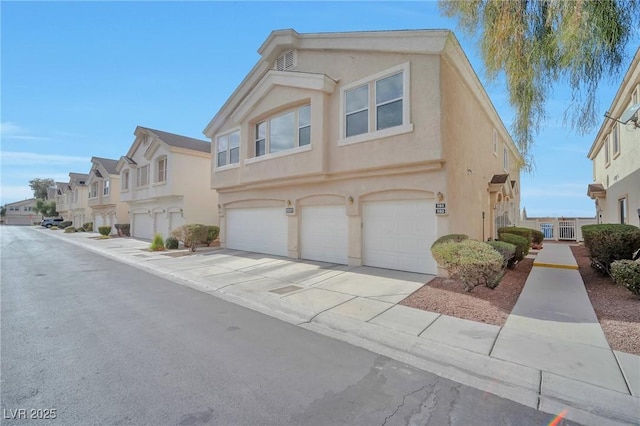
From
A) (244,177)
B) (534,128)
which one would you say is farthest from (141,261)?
(534,128)

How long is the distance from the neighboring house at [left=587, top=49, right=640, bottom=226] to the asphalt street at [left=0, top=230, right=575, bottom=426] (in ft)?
32.4

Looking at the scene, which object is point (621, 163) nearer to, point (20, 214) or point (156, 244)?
point (156, 244)

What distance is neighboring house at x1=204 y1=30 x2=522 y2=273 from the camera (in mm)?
8945

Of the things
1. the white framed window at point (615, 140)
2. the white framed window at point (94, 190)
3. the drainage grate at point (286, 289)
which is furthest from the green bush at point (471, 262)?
the white framed window at point (94, 190)

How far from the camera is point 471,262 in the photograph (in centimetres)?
662

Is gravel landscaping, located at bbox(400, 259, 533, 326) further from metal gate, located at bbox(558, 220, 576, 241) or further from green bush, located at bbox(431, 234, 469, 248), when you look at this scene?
metal gate, located at bbox(558, 220, 576, 241)

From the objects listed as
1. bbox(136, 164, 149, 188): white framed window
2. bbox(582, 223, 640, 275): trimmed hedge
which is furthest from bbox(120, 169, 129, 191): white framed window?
bbox(582, 223, 640, 275): trimmed hedge

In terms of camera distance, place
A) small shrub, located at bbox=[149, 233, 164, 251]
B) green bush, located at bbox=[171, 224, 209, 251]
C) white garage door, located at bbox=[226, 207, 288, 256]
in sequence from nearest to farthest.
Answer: white garage door, located at bbox=[226, 207, 288, 256], green bush, located at bbox=[171, 224, 209, 251], small shrub, located at bbox=[149, 233, 164, 251]

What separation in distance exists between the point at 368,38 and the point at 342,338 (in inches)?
370

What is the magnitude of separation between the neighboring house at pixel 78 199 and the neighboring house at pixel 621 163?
165 feet

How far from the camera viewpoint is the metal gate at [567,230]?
64.2 ft

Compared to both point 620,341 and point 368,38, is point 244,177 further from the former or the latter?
A: point 620,341

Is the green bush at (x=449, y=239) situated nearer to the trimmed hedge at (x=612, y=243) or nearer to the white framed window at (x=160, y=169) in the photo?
the trimmed hedge at (x=612, y=243)

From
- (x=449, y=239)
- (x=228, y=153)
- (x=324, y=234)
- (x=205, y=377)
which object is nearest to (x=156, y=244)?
(x=228, y=153)
